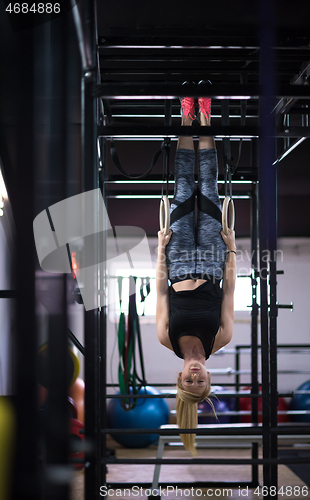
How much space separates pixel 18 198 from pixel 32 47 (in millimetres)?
243

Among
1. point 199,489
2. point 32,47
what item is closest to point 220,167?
point 199,489

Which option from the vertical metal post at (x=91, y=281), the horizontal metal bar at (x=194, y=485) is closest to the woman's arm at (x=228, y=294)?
the vertical metal post at (x=91, y=281)

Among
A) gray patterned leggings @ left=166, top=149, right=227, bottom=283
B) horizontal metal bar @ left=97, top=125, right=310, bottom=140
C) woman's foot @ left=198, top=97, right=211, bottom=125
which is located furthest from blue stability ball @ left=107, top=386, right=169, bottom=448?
horizontal metal bar @ left=97, top=125, right=310, bottom=140

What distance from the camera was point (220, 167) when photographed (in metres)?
4.41

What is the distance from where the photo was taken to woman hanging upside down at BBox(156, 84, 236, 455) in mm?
2225

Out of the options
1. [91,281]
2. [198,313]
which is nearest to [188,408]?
[198,313]

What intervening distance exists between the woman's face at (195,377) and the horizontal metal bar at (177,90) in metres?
1.43

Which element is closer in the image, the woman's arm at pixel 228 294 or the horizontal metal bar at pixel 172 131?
the horizontal metal bar at pixel 172 131

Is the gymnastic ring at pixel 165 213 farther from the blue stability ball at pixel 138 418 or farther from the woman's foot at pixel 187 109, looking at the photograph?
the blue stability ball at pixel 138 418

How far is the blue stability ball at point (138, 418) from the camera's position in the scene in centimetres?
489

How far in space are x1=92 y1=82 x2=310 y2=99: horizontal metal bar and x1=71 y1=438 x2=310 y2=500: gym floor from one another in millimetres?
2567

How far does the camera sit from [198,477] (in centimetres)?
409

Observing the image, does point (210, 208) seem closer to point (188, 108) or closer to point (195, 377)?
point (188, 108)

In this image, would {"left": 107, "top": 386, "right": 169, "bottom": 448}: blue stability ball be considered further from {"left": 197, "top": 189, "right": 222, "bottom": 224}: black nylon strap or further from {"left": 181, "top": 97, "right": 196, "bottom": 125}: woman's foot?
{"left": 181, "top": 97, "right": 196, "bottom": 125}: woman's foot
